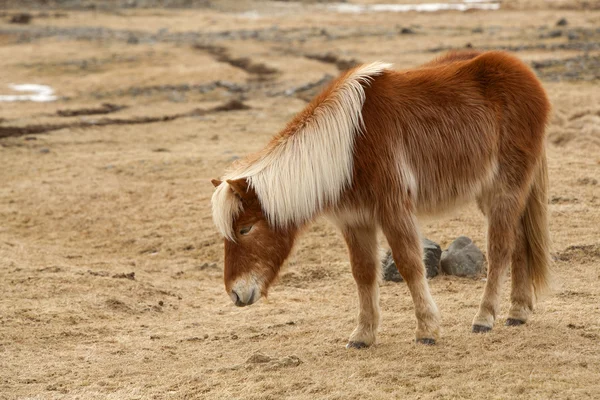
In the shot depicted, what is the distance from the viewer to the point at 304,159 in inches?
206

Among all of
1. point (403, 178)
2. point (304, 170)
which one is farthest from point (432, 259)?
point (304, 170)

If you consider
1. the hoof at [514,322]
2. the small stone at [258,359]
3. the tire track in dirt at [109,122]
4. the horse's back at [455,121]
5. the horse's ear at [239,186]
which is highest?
the horse's back at [455,121]

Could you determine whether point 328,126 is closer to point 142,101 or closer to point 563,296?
point 563,296

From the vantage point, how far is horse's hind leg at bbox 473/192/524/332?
564cm

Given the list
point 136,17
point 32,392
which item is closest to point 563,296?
point 32,392

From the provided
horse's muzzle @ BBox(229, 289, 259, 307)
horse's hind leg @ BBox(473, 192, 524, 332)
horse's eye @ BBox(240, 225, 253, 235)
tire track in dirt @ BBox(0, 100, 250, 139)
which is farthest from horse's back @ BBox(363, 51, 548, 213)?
tire track in dirt @ BBox(0, 100, 250, 139)

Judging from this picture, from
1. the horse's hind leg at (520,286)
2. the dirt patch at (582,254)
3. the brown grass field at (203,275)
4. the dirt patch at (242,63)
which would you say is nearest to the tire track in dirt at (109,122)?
the brown grass field at (203,275)

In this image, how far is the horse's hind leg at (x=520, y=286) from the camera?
5805 millimetres

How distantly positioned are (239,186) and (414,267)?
1298mm

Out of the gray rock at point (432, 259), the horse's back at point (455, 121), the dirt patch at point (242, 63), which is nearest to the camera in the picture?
the horse's back at point (455, 121)

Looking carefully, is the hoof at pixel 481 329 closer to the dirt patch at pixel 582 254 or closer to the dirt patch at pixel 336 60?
the dirt patch at pixel 582 254

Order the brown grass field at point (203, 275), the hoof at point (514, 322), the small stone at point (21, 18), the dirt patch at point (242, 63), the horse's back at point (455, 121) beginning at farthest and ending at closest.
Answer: the small stone at point (21, 18) < the dirt patch at point (242, 63) < the hoof at point (514, 322) < the horse's back at point (455, 121) < the brown grass field at point (203, 275)

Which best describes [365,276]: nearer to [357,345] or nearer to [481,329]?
[357,345]

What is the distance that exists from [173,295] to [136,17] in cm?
3800
